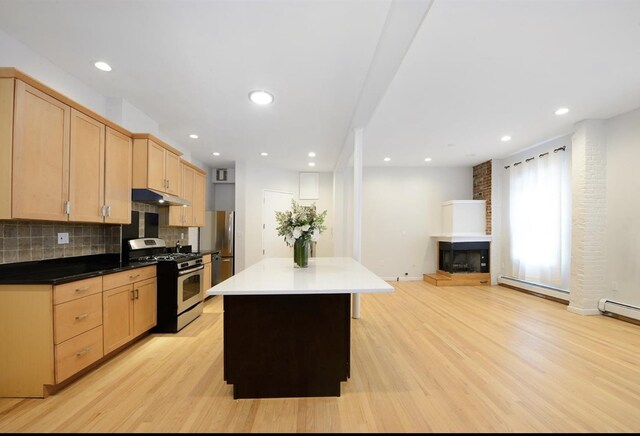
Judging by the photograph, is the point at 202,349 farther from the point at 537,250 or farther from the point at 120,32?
the point at 537,250

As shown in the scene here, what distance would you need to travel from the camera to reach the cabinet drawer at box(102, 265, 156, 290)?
245 cm

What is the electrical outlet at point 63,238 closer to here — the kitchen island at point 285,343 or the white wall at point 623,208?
the kitchen island at point 285,343

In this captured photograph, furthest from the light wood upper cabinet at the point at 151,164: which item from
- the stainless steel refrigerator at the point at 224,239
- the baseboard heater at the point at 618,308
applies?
the baseboard heater at the point at 618,308

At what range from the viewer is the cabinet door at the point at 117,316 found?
242 cm

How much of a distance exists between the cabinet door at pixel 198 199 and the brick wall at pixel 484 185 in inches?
241

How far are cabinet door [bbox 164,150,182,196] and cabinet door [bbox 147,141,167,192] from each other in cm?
11

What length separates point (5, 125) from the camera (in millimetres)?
1879

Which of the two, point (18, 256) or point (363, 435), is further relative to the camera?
point (18, 256)

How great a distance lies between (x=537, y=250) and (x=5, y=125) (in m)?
7.07

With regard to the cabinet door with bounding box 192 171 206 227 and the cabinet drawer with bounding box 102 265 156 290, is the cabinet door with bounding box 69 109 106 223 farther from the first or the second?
the cabinet door with bounding box 192 171 206 227

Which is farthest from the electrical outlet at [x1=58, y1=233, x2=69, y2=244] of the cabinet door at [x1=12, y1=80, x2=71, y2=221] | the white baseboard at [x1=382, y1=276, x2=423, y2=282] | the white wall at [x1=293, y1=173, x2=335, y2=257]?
the white baseboard at [x1=382, y1=276, x2=423, y2=282]

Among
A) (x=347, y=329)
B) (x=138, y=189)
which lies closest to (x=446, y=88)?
(x=347, y=329)

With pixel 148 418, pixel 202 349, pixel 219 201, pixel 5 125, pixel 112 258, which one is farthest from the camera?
pixel 219 201

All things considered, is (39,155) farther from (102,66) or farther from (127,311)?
(127,311)
